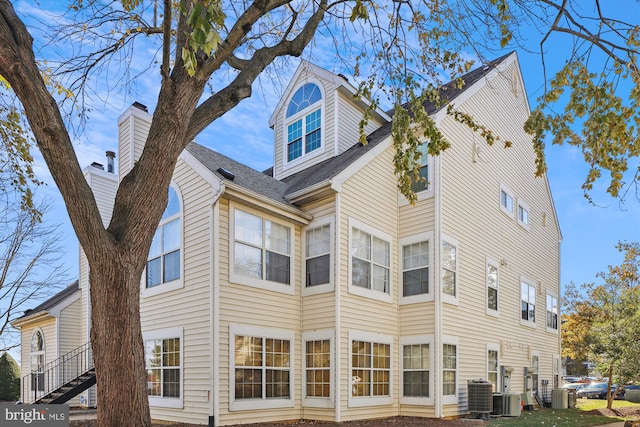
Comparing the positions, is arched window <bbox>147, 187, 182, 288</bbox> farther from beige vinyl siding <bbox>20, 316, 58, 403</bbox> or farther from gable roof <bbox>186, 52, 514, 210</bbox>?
beige vinyl siding <bbox>20, 316, 58, 403</bbox>

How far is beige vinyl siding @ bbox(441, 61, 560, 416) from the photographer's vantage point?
14820 mm

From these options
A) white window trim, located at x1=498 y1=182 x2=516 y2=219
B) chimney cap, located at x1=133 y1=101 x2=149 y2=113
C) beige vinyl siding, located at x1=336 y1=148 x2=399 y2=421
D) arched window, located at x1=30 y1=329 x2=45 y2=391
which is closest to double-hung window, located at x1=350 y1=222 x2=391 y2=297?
beige vinyl siding, located at x1=336 y1=148 x2=399 y2=421

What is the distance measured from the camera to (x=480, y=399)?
14.1m

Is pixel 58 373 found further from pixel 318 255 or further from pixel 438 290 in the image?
pixel 438 290

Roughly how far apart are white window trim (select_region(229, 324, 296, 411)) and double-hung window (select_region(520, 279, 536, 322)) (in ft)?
→ 35.0

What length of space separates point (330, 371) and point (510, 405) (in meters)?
6.36

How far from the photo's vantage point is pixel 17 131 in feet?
30.2

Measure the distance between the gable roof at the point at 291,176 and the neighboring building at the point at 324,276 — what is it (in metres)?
0.08

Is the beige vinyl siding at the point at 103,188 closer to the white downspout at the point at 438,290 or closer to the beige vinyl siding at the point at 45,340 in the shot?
the beige vinyl siding at the point at 45,340

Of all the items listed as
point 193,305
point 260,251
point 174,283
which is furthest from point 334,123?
point 193,305

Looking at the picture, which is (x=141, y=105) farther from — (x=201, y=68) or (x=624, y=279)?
(x=624, y=279)

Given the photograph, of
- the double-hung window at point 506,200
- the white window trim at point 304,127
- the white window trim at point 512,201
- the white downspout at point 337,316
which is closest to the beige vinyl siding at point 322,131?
the white window trim at point 304,127

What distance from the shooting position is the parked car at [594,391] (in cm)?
3116

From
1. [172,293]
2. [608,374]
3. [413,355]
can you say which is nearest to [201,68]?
[172,293]
